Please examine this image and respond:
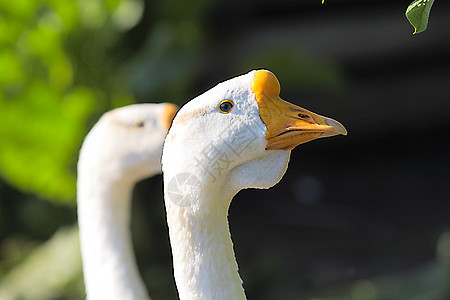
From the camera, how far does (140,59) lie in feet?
17.0

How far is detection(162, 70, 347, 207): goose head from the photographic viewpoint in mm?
1866

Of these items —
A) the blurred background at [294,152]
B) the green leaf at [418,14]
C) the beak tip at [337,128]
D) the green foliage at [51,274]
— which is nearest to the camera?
the green leaf at [418,14]

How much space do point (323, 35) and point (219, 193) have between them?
4.90 meters

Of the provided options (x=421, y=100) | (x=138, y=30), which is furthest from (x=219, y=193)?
(x=421, y=100)

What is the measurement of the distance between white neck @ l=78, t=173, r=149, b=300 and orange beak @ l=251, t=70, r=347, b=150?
96 centimetres

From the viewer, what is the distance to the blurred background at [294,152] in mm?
4914

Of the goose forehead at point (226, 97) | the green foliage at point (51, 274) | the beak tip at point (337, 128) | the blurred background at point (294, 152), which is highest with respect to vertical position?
the blurred background at point (294, 152)

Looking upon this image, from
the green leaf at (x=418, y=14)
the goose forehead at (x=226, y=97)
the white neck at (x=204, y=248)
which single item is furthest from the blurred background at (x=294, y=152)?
the green leaf at (x=418, y=14)

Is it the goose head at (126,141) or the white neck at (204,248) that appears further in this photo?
the goose head at (126,141)

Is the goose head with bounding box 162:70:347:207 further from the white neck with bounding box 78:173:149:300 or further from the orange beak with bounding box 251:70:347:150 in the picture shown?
the white neck with bounding box 78:173:149:300

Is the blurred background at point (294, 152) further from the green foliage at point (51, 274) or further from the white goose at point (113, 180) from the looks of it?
the white goose at point (113, 180)

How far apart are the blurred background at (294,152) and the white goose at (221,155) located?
2.69 m

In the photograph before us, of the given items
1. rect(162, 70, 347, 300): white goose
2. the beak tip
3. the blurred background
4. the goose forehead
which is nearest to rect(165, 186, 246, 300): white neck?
rect(162, 70, 347, 300): white goose

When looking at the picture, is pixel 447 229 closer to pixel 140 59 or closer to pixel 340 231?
pixel 340 231
